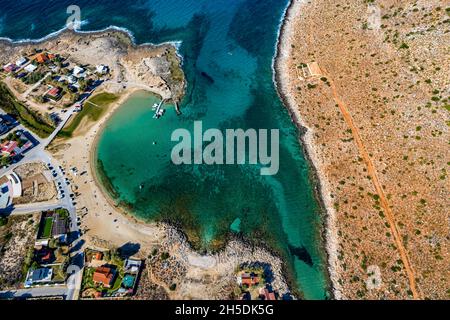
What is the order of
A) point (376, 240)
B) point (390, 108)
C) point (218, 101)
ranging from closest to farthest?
point (376, 240)
point (390, 108)
point (218, 101)

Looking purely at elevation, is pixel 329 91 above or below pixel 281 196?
above

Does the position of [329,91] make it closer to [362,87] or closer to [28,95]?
[362,87]

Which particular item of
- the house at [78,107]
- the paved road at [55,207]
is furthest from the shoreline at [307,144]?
the house at [78,107]

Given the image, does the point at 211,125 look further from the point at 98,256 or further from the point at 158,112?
the point at 98,256

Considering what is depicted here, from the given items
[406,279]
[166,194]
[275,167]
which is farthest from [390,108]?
[166,194]

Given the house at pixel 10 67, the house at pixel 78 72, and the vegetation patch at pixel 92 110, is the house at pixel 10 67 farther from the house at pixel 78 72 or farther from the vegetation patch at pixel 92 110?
the vegetation patch at pixel 92 110

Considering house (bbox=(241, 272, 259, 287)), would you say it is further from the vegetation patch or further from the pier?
the vegetation patch

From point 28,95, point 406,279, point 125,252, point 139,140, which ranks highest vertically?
point 28,95
